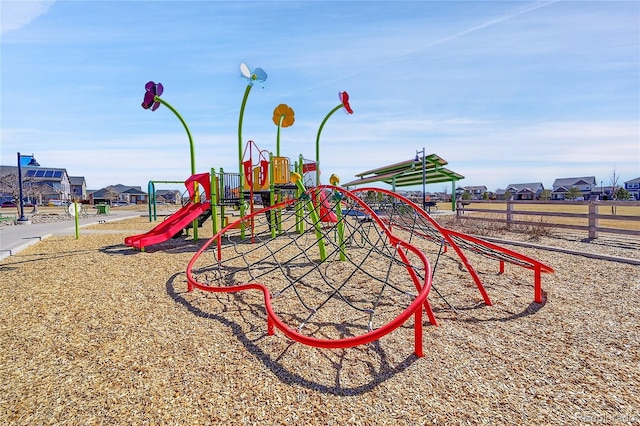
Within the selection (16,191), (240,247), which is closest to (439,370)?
(240,247)

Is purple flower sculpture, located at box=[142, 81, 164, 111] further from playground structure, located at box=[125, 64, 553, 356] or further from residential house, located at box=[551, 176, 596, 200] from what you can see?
residential house, located at box=[551, 176, 596, 200]

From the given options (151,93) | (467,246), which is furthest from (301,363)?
(151,93)

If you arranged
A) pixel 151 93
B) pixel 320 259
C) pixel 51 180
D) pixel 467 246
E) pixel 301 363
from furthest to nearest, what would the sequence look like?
pixel 51 180 < pixel 151 93 < pixel 320 259 < pixel 467 246 < pixel 301 363

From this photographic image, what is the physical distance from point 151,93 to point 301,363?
9.90m

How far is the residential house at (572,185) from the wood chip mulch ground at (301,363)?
7943cm

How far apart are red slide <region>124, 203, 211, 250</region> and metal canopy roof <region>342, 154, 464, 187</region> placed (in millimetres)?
14082

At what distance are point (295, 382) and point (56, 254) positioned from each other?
8.09m

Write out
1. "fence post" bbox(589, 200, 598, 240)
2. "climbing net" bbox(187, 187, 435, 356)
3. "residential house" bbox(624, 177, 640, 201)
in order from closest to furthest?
"climbing net" bbox(187, 187, 435, 356) < "fence post" bbox(589, 200, 598, 240) < "residential house" bbox(624, 177, 640, 201)

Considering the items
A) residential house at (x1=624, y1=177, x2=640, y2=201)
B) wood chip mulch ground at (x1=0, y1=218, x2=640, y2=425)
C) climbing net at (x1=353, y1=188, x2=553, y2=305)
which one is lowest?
wood chip mulch ground at (x1=0, y1=218, x2=640, y2=425)

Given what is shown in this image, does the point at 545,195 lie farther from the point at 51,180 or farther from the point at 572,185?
the point at 51,180

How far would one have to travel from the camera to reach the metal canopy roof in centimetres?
2155

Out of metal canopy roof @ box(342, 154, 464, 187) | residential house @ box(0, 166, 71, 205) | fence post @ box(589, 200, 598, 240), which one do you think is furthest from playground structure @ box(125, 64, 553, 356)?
residential house @ box(0, 166, 71, 205)

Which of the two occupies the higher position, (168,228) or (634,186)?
(634,186)

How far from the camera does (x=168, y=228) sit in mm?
9242
